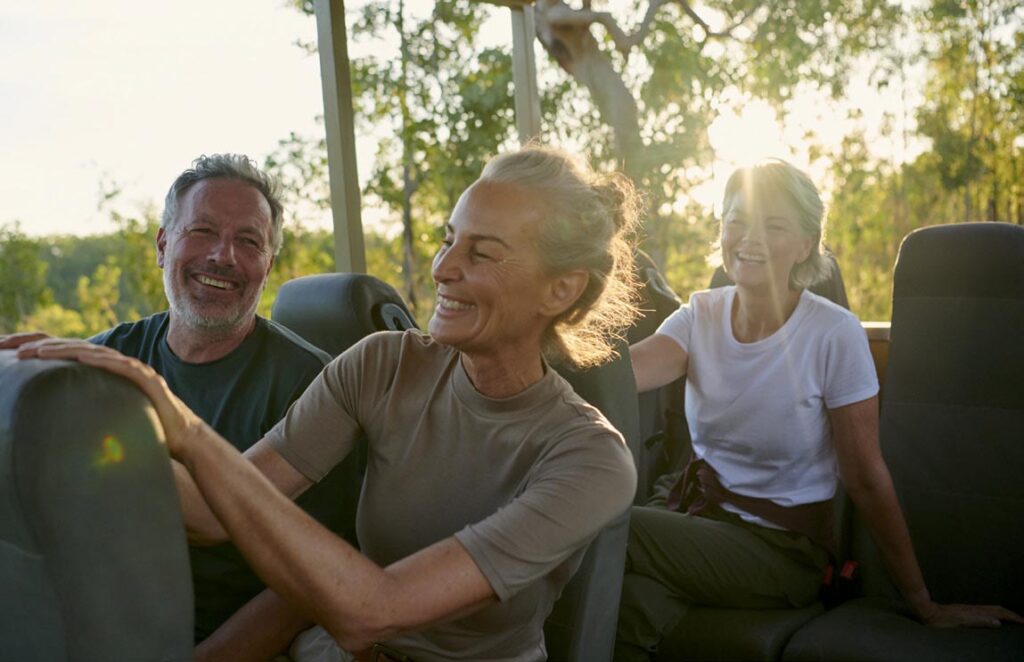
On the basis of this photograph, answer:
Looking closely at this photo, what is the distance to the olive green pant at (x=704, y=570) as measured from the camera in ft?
7.23

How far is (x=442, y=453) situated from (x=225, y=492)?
42 centimetres

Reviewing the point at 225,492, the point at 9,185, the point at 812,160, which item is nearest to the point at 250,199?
the point at 225,492

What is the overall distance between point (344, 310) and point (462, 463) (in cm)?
65

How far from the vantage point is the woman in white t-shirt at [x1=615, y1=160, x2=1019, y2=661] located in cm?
219

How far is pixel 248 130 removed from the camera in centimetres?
458

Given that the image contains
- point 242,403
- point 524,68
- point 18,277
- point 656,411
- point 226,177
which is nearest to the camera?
point 242,403

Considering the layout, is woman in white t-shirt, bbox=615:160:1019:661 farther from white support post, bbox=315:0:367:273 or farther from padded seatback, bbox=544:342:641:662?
white support post, bbox=315:0:367:273

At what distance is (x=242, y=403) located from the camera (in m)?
1.75

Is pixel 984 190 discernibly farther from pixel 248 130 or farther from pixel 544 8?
pixel 248 130

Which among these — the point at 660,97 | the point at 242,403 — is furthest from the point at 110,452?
the point at 660,97

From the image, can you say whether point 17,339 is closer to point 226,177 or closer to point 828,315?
point 226,177

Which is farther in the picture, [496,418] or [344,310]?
[344,310]

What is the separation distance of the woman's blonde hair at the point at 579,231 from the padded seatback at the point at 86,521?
0.73 m

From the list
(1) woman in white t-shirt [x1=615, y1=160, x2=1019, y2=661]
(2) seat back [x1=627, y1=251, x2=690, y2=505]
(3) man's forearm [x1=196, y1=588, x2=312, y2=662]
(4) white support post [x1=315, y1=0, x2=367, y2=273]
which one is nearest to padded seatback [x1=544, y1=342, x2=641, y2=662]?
(3) man's forearm [x1=196, y1=588, x2=312, y2=662]
